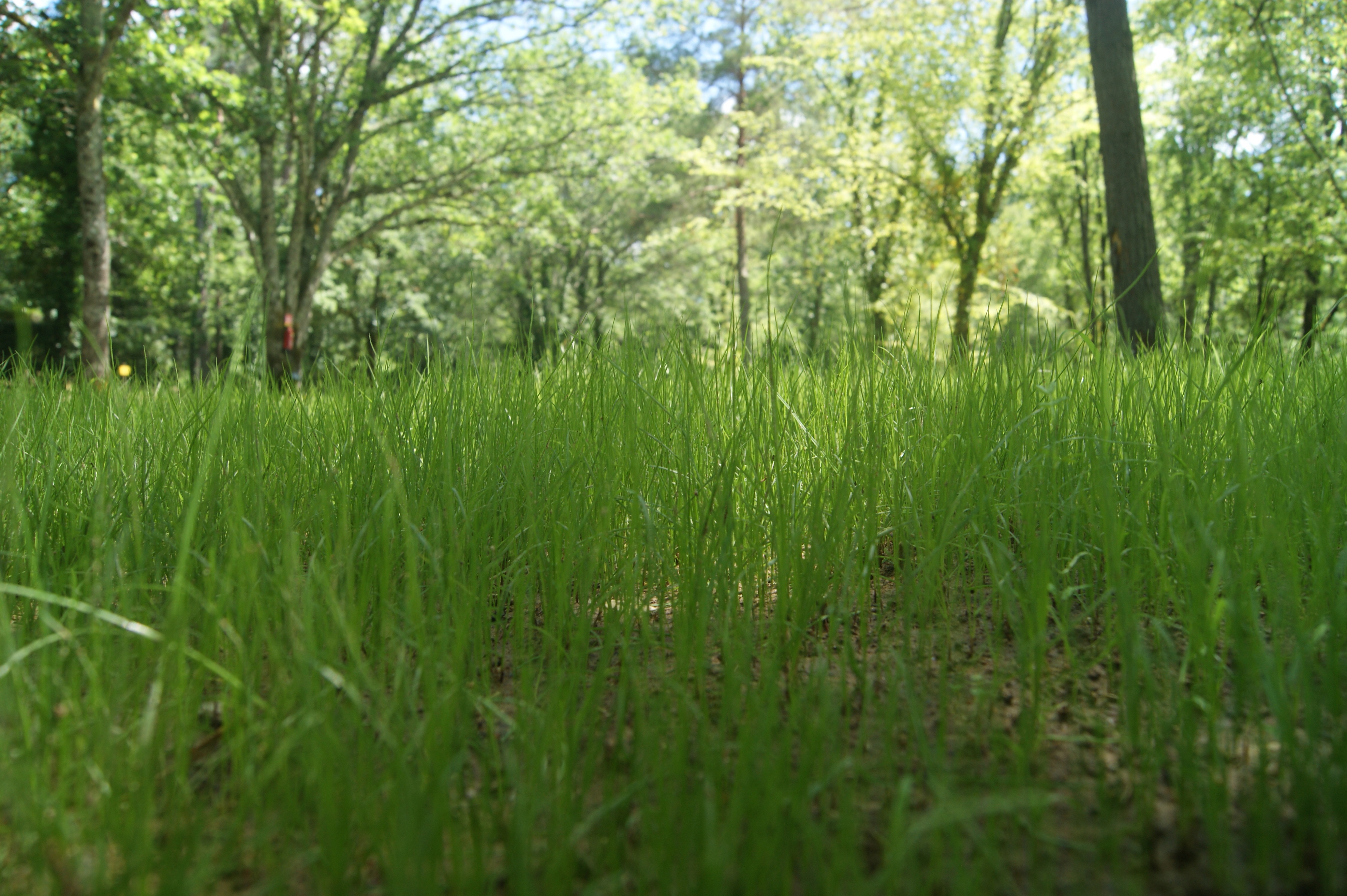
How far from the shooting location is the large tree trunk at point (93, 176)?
9227 mm

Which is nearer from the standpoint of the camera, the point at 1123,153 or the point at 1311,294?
the point at 1123,153

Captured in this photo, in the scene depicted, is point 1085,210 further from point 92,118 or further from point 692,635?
point 692,635

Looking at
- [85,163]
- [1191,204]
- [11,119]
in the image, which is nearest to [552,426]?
[85,163]

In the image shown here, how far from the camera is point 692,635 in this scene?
133 cm

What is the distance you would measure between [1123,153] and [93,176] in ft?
36.8

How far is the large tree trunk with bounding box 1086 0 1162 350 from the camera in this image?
18.1 feet

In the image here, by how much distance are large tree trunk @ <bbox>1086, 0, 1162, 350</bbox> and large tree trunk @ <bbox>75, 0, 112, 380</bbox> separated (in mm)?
10787

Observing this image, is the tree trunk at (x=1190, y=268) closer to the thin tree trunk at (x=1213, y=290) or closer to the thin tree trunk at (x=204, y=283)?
the thin tree trunk at (x=1213, y=290)

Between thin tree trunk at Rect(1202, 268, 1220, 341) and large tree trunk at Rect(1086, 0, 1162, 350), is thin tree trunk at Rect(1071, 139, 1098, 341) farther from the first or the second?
large tree trunk at Rect(1086, 0, 1162, 350)

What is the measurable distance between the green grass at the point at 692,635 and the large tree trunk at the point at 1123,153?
12.5 feet

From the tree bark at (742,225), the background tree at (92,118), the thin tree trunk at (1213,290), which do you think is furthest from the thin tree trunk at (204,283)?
the thin tree trunk at (1213,290)

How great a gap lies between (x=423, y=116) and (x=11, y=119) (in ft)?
37.0

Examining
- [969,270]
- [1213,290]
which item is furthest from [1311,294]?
[969,270]

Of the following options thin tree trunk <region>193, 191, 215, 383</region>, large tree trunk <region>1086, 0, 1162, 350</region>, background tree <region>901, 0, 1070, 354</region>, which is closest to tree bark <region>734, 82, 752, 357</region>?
background tree <region>901, 0, 1070, 354</region>
